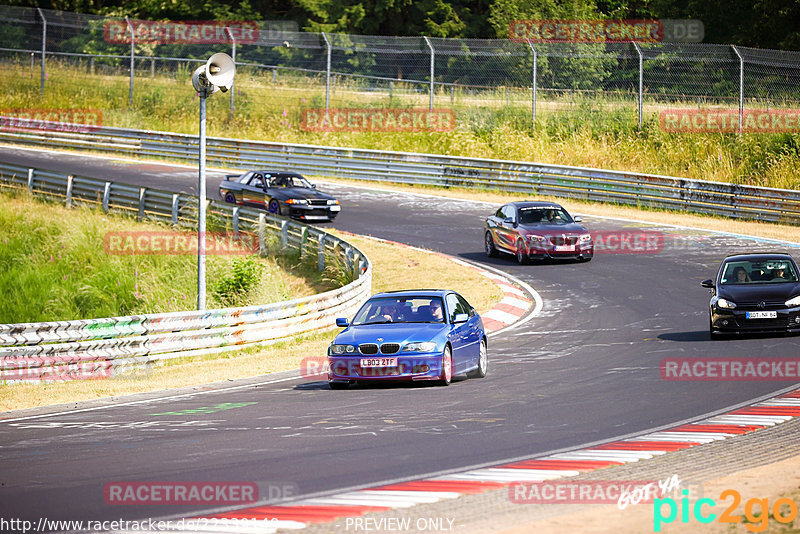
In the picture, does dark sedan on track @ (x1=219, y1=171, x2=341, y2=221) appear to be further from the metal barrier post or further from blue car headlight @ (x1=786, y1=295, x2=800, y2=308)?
blue car headlight @ (x1=786, y1=295, x2=800, y2=308)

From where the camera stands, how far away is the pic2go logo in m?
7.27

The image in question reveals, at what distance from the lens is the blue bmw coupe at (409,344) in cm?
1369

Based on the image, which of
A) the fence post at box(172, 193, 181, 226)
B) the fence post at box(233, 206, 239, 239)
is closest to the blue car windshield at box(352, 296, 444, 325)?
the fence post at box(233, 206, 239, 239)

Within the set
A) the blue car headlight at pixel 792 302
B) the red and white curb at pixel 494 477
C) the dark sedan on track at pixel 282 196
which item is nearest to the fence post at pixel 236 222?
the dark sedan on track at pixel 282 196

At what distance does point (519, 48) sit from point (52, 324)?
25.2 m

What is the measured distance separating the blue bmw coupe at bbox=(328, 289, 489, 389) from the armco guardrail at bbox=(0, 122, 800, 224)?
18.8 metres

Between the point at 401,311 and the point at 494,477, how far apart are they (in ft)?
21.0

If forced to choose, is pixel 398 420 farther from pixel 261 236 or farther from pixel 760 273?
pixel 261 236

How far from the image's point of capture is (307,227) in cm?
2631

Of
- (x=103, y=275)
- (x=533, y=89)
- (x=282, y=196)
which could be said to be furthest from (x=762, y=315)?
(x=533, y=89)

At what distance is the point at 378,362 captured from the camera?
13.7m

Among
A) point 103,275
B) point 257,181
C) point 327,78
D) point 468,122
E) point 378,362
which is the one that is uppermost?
point 327,78

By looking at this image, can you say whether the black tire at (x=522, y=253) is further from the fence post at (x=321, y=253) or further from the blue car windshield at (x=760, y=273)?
the blue car windshield at (x=760, y=273)

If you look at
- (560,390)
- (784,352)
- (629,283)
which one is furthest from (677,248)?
(560,390)
